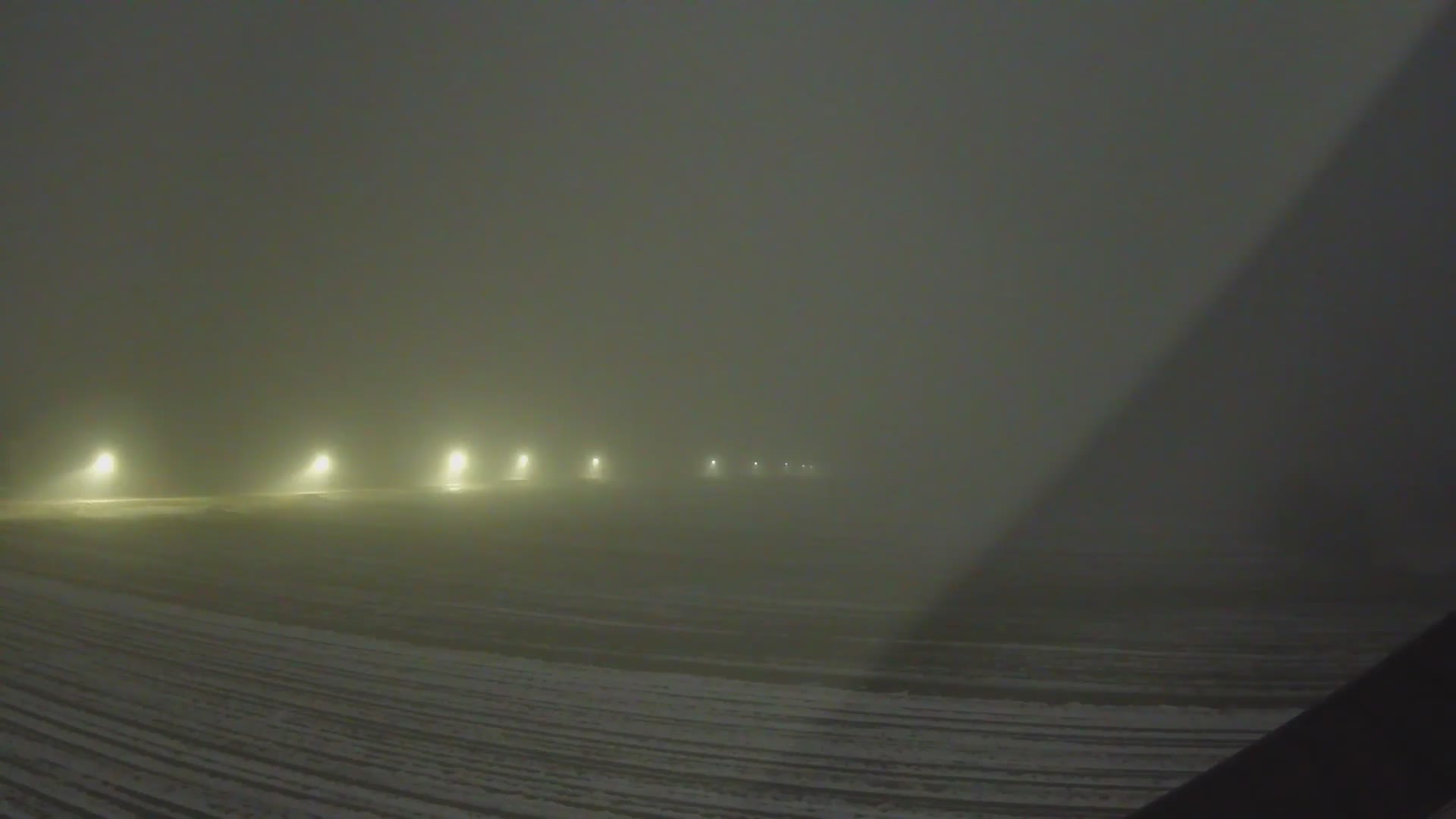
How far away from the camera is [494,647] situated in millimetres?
6148

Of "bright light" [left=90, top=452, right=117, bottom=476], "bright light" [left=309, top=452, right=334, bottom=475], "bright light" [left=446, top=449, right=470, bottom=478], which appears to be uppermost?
"bright light" [left=446, top=449, right=470, bottom=478]

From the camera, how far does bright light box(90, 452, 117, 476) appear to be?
24766 millimetres

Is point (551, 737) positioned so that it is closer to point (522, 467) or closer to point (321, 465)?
point (321, 465)

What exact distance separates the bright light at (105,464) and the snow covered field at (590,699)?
2024 cm

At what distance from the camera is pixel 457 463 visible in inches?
1708

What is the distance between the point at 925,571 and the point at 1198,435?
28.8 m

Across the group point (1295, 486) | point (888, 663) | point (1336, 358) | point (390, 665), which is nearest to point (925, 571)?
point (888, 663)

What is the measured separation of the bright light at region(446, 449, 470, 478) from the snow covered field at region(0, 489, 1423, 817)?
112 feet

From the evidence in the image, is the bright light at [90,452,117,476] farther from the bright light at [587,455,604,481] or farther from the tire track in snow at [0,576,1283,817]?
the bright light at [587,455,604,481]

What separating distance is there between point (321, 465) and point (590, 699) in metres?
33.8

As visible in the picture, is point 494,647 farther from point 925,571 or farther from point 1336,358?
point 1336,358

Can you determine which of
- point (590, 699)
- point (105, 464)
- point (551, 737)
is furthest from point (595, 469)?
point (551, 737)

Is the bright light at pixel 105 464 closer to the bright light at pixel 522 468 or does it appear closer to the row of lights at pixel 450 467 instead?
the row of lights at pixel 450 467

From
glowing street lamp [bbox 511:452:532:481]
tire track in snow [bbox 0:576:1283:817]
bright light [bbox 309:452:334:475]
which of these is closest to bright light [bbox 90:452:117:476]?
bright light [bbox 309:452:334:475]
